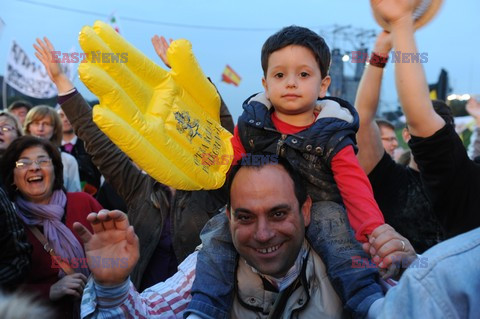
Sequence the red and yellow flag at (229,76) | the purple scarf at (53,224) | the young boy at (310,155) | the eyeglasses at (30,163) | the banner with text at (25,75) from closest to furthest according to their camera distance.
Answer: the young boy at (310,155) < the purple scarf at (53,224) < the eyeglasses at (30,163) < the banner with text at (25,75) < the red and yellow flag at (229,76)

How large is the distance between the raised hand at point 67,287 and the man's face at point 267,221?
3.91ft

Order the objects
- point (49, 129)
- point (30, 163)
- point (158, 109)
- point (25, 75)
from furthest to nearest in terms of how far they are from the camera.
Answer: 1. point (25, 75)
2. point (49, 129)
3. point (30, 163)
4. point (158, 109)

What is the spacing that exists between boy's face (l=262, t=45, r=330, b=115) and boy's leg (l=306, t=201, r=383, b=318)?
516mm

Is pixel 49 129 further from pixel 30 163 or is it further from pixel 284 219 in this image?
pixel 284 219

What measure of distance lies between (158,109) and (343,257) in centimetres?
100

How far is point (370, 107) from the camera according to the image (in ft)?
8.14

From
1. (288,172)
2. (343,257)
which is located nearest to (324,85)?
(288,172)

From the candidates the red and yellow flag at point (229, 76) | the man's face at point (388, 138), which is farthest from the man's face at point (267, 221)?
the red and yellow flag at point (229, 76)

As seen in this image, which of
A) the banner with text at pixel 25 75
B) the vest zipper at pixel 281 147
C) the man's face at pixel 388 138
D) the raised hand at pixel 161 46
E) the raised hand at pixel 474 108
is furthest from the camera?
the banner with text at pixel 25 75

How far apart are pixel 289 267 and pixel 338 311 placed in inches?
10.2

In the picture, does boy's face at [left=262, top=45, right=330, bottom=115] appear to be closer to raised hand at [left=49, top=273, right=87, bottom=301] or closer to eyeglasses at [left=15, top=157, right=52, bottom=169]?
raised hand at [left=49, top=273, right=87, bottom=301]

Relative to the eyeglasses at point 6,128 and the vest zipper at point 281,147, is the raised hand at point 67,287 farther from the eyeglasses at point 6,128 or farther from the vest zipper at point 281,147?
the eyeglasses at point 6,128

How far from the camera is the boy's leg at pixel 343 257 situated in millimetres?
1870

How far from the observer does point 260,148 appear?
246cm
